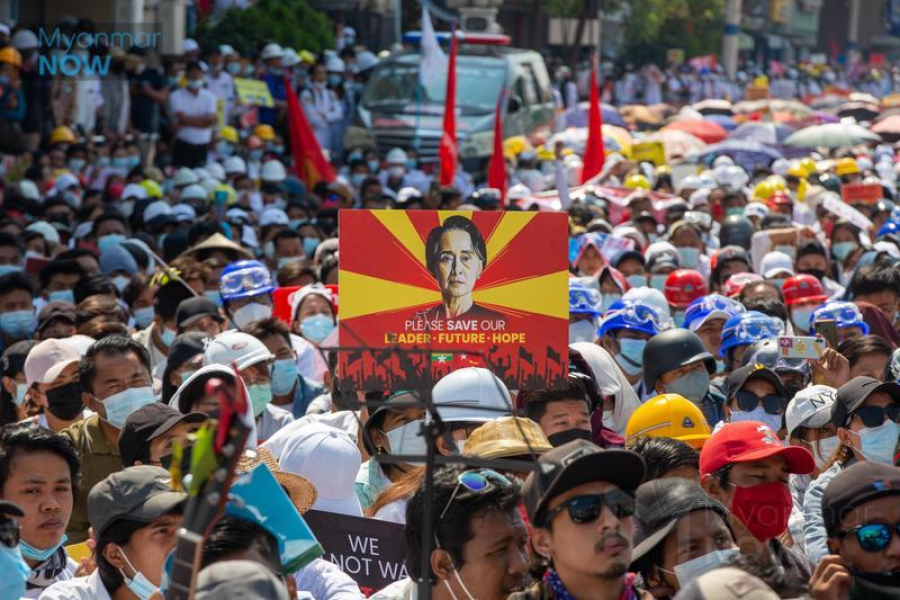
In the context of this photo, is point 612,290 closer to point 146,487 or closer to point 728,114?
point 146,487

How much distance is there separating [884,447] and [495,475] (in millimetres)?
2046

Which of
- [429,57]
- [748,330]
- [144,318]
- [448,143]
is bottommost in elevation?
[144,318]

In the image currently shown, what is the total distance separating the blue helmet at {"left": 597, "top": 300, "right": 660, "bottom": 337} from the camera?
893 cm

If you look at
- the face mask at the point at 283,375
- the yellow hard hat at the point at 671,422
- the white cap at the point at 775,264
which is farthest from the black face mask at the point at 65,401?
the white cap at the point at 775,264

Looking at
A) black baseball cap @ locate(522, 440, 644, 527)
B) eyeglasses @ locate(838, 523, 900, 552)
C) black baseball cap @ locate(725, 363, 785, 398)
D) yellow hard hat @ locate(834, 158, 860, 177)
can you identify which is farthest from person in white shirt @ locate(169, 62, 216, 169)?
black baseball cap @ locate(522, 440, 644, 527)

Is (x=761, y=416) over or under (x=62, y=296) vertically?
over

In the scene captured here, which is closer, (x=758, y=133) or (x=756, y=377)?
(x=756, y=377)

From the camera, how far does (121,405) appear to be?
7.16 meters

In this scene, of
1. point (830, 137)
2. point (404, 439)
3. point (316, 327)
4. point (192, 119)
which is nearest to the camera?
point (404, 439)

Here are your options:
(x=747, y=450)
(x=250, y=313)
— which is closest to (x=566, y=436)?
(x=747, y=450)

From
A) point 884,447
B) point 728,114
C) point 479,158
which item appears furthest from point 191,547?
point 728,114

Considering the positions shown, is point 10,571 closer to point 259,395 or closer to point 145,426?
point 145,426

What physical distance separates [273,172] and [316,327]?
36.4 ft

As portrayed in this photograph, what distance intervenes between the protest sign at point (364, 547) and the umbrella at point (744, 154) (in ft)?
64.9
